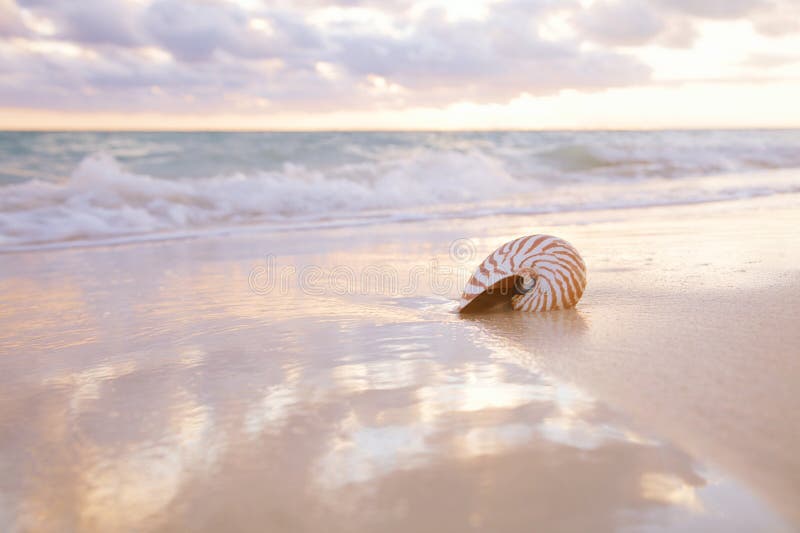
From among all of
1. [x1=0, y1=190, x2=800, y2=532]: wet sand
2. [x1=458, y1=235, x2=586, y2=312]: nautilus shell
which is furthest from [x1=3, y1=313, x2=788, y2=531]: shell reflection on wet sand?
[x1=458, y1=235, x2=586, y2=312]: nautilus shell

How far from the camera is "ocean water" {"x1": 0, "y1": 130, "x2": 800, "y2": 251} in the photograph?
29.0 feet

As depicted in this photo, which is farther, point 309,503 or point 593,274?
point 593,274

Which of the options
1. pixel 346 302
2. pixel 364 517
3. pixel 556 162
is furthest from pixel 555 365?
pixel 556 162

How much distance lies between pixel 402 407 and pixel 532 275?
5.11 feet

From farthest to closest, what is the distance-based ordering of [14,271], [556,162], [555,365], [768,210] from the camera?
1. [556,162]
2. [768,210]
3. [14,271]
4. [555,365]

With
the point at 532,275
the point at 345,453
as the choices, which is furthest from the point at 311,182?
the point at 345,453

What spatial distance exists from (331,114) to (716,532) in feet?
105

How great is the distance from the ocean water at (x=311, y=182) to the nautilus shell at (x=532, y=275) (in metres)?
4.80

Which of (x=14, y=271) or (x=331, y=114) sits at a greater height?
(x=331, y=114)

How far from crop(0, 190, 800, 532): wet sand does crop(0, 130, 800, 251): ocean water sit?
176 inches

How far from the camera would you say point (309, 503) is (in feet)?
5.12

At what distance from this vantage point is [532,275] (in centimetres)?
346

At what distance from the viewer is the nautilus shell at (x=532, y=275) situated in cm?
336

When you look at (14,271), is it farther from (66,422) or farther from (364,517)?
(364,517)
